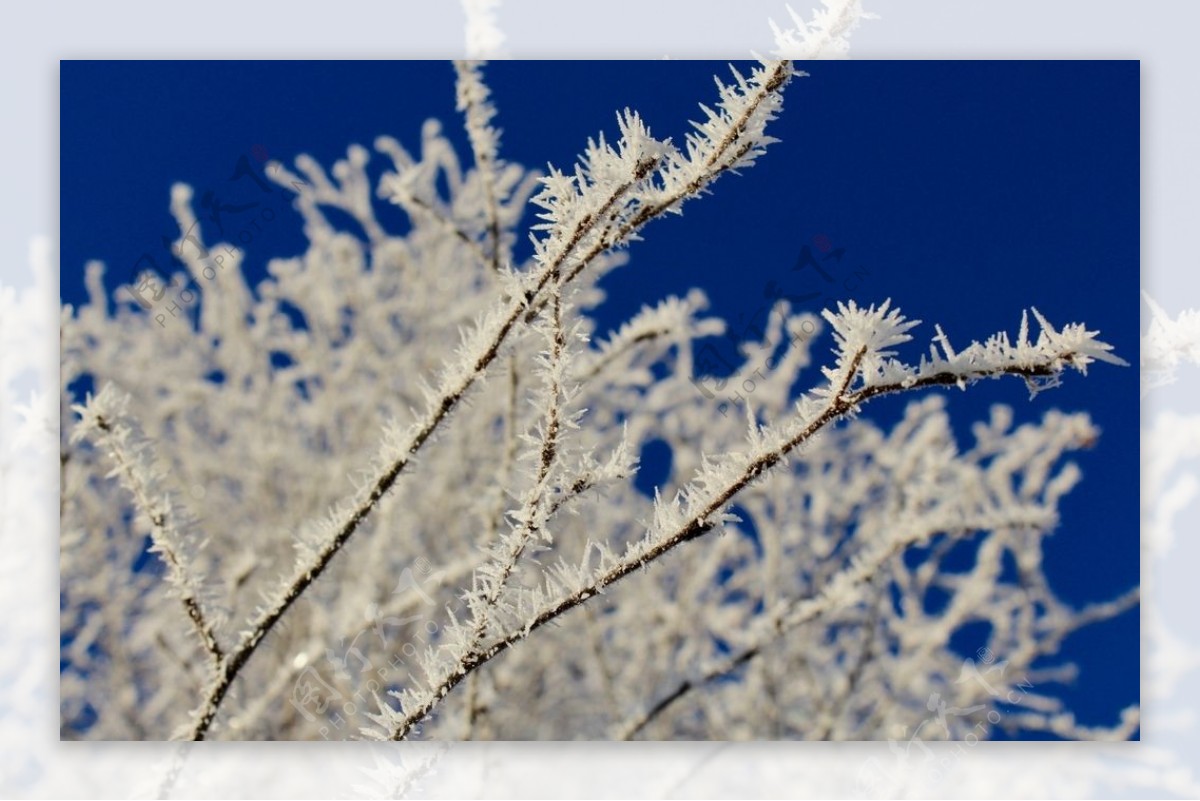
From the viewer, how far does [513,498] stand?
87 centimetres

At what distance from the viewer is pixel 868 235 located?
1.35 metres

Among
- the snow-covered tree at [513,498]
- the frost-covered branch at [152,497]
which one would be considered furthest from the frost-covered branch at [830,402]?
the frost-covered branch at [152,497]

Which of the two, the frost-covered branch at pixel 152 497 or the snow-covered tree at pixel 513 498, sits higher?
the snow-covered tree at pixel 513 498

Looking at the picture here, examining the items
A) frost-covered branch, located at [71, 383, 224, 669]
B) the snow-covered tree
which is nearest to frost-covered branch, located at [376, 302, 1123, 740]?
the snow-covered tree

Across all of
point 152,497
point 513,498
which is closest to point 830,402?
point 513,498

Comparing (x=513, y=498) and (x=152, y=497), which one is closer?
(x=152, y=497)

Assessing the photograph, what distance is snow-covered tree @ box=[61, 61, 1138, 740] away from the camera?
2.06 ft

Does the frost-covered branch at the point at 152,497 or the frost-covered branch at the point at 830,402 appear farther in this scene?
the frost-covered branch at the point at 152,497

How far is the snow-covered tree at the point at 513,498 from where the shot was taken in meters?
0.63

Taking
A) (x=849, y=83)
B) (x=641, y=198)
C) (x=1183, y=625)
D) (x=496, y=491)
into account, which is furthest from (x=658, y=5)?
(x=1183, y=625)

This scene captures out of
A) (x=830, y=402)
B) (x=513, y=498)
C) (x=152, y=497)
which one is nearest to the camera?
(x=830, y=402)

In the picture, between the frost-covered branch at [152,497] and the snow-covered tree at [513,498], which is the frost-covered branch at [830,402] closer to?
the snow-covered tree at [513,498]

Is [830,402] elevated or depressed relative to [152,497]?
elevated

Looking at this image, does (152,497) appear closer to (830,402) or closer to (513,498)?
(513,498)
